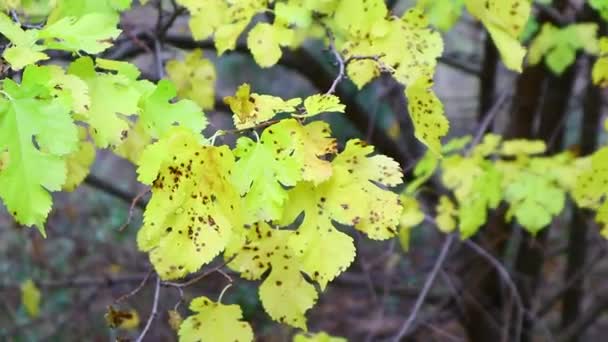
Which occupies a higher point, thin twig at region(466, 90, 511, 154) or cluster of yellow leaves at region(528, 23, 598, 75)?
cluster of yellow leaves at region(528, 23, 598, 75)

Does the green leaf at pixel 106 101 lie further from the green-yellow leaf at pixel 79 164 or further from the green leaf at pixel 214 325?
the green-yellow leaf at pixel 79 164

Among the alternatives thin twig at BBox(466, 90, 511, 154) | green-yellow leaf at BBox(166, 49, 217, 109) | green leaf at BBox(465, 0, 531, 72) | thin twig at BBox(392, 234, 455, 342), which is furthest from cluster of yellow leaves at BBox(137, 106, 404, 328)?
thin twig at BBox(466, 90, 511, 154)

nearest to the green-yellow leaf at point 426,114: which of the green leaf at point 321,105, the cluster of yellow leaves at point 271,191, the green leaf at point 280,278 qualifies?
the cluster of yellow leaves at point 271,191

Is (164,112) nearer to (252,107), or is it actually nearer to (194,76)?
(252,107)

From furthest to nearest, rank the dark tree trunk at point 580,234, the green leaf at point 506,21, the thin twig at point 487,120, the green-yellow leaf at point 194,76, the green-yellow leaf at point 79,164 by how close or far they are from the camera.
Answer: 1. the dark tree trunk at point 580,234
2. the thin twig at point 487,120
3. the green-yellow leaf at point 194,76
4. the green-yellow leaf at point 79,164
5. the green leaf at point 506,21

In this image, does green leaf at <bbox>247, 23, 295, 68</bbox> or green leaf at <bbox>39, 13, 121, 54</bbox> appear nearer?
green leaf at <bbox>39, 13, 121, 54</bbox>

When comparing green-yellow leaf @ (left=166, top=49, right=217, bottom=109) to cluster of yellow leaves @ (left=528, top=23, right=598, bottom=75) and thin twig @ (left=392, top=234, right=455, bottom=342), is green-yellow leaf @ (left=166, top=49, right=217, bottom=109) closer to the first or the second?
thin twig @ (left=392, top=234, right=455, bottom=342)

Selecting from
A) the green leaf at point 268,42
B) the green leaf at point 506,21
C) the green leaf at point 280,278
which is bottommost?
the green leaf at point 280,278

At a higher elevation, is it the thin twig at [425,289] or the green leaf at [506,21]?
the green leaf at [506,21]

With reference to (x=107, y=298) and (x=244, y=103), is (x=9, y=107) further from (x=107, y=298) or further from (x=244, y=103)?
(x=107, y=298)

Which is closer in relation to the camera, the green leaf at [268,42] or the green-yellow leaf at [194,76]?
the green leaf at [268,42]

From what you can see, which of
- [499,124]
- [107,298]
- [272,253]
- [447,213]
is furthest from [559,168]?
[107,298]

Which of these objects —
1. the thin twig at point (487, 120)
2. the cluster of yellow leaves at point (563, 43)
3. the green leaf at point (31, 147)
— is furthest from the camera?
the cluster of yellow leaves at point (563, 43)
